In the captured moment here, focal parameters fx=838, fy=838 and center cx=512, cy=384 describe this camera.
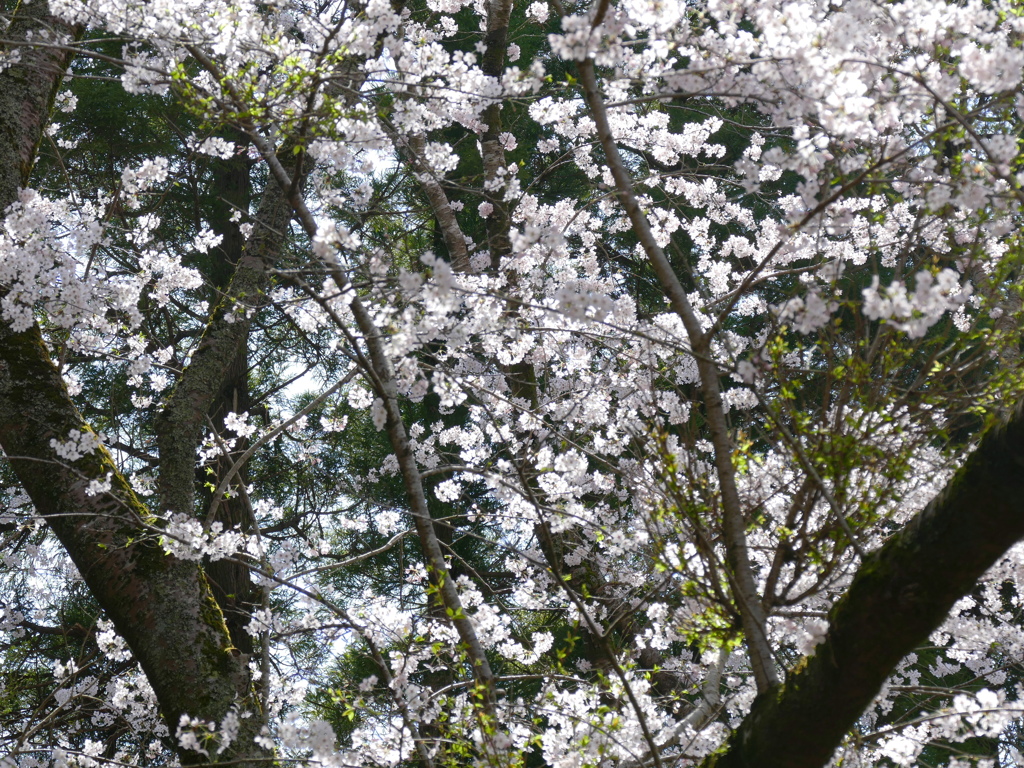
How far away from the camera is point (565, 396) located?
18.2ft

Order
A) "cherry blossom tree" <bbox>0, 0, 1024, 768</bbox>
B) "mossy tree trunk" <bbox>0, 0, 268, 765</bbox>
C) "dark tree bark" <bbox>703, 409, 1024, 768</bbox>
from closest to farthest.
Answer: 1. "dark tree bark" <bbox>703, 409, 1024, 768</bbox>
2. "cherry blossom tree" <bbox>0, 0, 1024, 768</bbox>
3. "mossy tree trunk" <bbox>0, 0, 268, 765</bbox>

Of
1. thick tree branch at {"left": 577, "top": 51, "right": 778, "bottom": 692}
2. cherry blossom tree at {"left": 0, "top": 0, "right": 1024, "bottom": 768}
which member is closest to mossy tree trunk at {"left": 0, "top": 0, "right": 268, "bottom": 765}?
cherry blossom tree at {"left": 0, "top": 0, "right": 1024, "bottom": 768}

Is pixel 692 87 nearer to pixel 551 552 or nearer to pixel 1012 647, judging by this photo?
pixel 551 552

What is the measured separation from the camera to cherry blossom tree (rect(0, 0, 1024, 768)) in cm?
223

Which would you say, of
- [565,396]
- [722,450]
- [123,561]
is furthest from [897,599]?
[565,396]

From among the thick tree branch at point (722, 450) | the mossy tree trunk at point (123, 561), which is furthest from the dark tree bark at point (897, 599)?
the mossy tree trunk at point (123, 561)

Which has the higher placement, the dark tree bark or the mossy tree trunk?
the mossy tree trunk

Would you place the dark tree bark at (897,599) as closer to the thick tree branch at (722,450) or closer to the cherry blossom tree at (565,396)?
the cherry blossom tree at (565,396)

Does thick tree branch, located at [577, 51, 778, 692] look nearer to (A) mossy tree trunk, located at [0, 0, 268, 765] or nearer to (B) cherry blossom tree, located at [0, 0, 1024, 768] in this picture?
(B) cherry blossom tree, located at [0, 0, 1024, 768]

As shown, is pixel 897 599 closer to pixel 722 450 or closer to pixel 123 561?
pixel 722 450

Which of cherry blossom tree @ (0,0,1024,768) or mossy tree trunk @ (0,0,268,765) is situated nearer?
cherry blossom tree @ (0,0,1024,768)

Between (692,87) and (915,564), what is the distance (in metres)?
1.51

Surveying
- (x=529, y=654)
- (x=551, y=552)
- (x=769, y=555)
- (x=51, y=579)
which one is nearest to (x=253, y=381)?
(x=51, y=579)

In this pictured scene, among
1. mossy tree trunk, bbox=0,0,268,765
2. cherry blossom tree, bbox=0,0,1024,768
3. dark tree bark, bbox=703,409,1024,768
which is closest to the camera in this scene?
dark tree bark, bbox=703,409,1024,768
